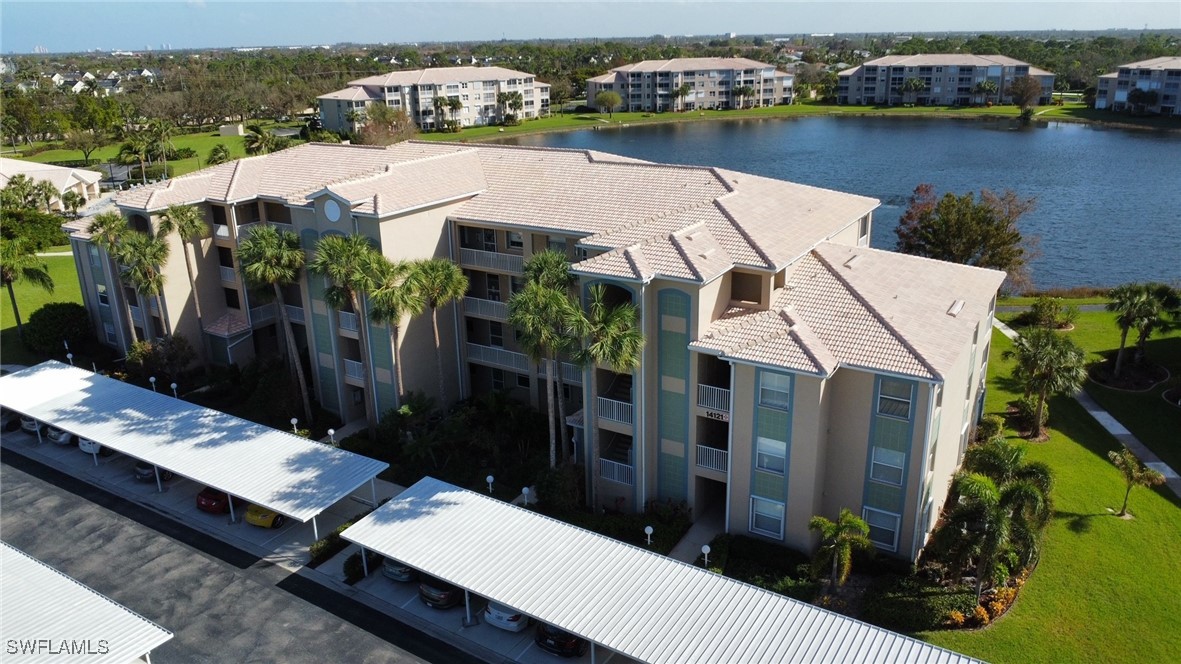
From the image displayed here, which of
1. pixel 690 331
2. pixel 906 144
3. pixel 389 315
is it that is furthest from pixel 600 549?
pixel 906 144

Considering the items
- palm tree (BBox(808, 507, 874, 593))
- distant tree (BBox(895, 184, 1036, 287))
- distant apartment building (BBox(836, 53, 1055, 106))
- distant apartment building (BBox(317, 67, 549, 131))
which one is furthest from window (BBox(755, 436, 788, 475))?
distant apartment building (BBox(836, 53, 1055, 106))

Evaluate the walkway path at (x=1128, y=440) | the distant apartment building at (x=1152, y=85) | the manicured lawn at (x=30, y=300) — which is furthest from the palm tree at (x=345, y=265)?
the distant apartment building at (x=1152, y=85)

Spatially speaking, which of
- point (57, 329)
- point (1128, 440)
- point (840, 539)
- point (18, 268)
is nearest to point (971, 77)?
point (1128, 440)

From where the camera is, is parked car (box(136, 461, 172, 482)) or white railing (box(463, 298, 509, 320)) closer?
parked car (box(136, 461, 172, 482))

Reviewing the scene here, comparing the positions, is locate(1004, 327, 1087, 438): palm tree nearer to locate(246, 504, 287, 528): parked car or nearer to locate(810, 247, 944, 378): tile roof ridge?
locate(810, 247, 944, 378): tile roof ridge

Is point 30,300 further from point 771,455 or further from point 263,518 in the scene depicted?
point 771,455

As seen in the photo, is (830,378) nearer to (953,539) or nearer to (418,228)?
(953,539)
